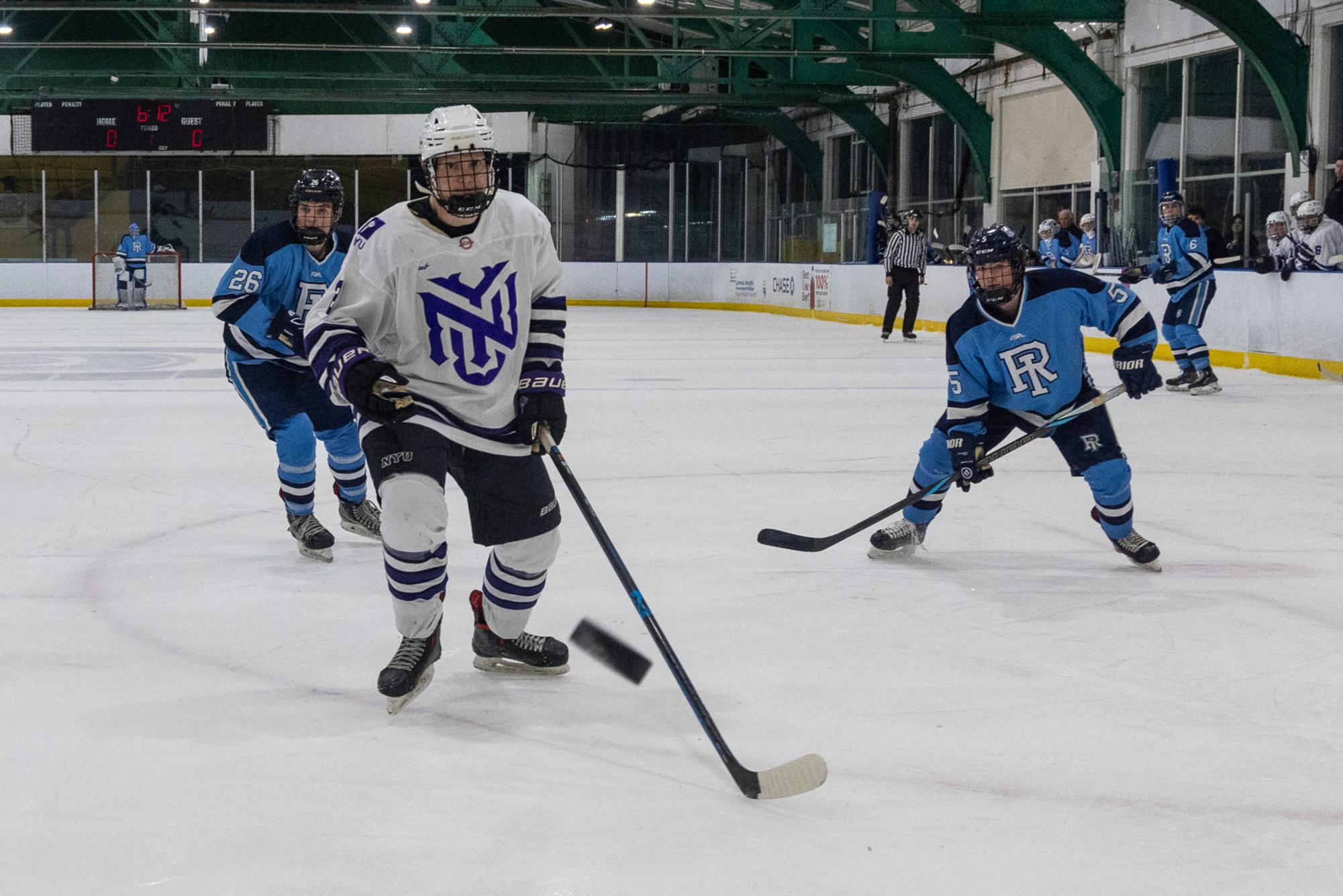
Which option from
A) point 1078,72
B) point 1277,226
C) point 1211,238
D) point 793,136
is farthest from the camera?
point 793,136

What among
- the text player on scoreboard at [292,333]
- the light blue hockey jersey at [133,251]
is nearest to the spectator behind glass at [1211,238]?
the text player on scoreboard at [292,333]

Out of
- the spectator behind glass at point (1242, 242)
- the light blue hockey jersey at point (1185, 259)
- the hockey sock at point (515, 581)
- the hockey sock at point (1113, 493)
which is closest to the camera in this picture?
the hockey sock at point (515, 581)

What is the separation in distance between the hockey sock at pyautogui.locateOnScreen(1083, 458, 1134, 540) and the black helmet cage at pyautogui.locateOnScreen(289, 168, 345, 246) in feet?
7.34

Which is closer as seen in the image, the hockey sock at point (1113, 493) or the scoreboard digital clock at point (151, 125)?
the hockey sock at point (1113, 493)

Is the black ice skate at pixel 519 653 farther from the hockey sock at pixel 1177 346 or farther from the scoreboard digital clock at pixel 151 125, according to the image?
the scoreboard digital clock at pixel 151 125

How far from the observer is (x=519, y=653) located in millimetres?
3199

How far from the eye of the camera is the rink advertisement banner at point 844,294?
1078 centimetres

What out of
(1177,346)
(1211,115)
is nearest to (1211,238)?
(1177,346)

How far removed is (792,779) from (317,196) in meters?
2.55

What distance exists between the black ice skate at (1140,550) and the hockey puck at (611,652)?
1.89 m

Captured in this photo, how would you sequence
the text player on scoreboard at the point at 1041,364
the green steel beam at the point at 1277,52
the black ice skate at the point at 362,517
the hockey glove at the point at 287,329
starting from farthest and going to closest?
the green steel beam at the point at 1277,52
the black ice skate at the point at 362,517
the hockey glove at the point at 287,329
the text player on scoreboard at the point at 1041,364

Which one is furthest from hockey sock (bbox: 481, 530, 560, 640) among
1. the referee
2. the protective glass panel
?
the protective glass panel

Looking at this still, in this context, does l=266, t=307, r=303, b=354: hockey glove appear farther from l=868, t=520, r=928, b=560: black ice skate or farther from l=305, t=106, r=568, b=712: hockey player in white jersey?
l=868, t=520, r=928, b=560: black ice skate

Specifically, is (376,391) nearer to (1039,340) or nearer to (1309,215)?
(1039,340)
